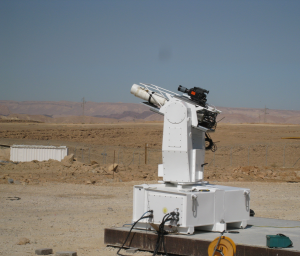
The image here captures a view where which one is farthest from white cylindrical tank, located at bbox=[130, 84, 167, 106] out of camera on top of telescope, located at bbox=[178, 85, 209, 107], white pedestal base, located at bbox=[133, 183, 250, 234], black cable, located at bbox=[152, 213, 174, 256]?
black cable, located at bbox=[152, 213, 174, 256]

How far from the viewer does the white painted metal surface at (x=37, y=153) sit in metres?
34.0

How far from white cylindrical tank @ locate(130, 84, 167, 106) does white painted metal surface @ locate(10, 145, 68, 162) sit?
913 inches

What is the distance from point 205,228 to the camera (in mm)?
10023

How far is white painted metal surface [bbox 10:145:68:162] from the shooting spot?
33969 millimetres

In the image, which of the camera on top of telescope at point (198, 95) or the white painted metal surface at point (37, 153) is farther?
the white painted metal surface at point (37, 153)

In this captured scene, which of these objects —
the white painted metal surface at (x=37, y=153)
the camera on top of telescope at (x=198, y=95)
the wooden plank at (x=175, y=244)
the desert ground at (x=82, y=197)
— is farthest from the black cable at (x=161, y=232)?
the white painted metal surface at (x=37, y=153)

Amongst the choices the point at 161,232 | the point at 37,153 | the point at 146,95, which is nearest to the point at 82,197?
the point at 146,95

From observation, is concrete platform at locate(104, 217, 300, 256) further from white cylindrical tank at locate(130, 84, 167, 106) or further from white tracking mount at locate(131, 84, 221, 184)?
white cylindrical tank at locate(130, 84, 167, 106)

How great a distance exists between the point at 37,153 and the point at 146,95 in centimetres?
2525

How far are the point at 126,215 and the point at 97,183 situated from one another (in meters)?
9.78

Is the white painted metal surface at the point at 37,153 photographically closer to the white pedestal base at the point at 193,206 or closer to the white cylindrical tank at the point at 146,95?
the white cylindrical tank at the point at 146,95

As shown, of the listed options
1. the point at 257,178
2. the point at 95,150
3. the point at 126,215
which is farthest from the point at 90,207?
the point at 95,150

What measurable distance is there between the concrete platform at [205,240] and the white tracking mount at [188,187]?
31cm

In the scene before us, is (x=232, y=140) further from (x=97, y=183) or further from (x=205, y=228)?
(x=205, y=228)
